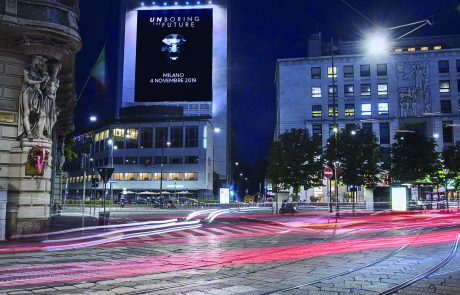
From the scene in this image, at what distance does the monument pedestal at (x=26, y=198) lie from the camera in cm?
1645

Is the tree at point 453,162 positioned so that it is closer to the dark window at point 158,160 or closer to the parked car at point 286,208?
the parked car at point 286,208

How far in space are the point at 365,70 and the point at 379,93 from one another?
5.02 m

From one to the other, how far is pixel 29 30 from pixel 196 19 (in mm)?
39446

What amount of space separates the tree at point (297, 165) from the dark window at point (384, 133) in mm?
29168

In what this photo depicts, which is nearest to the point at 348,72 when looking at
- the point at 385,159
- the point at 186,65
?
the point at 385,159

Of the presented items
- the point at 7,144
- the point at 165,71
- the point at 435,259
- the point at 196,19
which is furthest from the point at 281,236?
the point at 196,19

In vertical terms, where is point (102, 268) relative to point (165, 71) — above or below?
below

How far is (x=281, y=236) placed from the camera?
19094 millimetres

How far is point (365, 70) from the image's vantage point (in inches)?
3356

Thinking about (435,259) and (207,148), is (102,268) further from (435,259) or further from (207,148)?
(207,148)

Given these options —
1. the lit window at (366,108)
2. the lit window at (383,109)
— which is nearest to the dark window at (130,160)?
the lit window at (366,108)

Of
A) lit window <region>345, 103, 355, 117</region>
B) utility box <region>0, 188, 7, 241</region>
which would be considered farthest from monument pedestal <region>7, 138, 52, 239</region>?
lit window <region>345, 103, 355, 117</region>

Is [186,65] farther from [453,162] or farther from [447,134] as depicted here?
[447,134]

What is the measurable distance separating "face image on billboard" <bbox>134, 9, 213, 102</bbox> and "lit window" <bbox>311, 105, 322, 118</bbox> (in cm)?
3628
